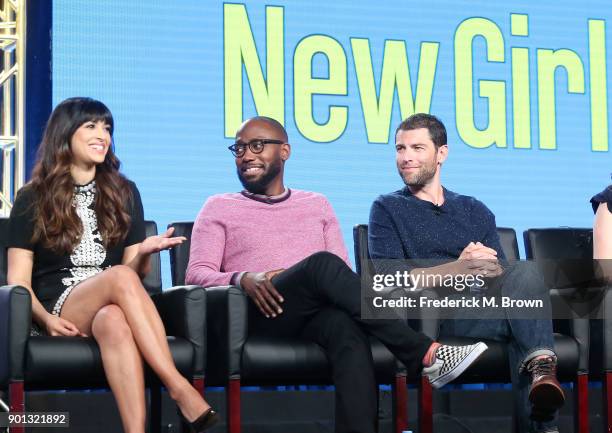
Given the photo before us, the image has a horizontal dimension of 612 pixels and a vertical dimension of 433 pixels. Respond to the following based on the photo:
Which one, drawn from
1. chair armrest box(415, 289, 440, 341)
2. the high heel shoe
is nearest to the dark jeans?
chair armrest box(415, 289, 440, 341)

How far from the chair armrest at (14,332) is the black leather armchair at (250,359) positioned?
0.61m

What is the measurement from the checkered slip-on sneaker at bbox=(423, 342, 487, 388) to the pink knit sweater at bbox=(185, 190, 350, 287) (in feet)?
2.48

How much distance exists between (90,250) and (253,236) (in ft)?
1.96

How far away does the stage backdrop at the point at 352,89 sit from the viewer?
14.8 ft

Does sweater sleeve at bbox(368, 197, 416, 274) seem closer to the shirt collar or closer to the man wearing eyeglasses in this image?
the man wearing eyeglasses

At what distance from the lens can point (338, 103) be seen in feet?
15.5

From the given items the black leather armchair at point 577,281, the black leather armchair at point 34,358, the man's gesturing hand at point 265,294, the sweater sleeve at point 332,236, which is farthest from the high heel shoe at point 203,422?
the black leather armchair at point 577,281

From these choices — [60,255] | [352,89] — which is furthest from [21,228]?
[352,89]

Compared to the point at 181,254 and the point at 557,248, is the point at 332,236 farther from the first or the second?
the point at 557,248

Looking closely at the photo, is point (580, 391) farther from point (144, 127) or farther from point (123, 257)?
point (144, 127)

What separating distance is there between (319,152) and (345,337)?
1.58m

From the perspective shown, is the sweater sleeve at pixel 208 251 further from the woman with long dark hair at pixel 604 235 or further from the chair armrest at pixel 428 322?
the woman with long dark hair at pixel 604 235

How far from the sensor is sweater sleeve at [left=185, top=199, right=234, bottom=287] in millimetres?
3623

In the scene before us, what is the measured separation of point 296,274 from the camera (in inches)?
133
